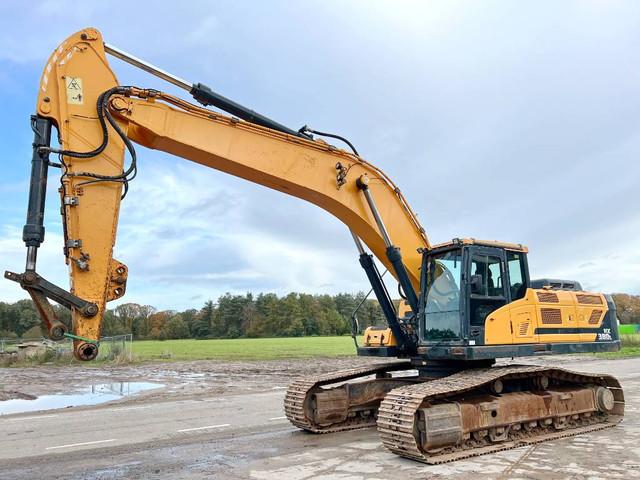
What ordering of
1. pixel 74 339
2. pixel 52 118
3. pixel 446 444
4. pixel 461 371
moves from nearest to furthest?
pixel 74 339, pixel 52 118, pixel 446 444, pixel 461 371

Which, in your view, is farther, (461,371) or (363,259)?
(363,259)

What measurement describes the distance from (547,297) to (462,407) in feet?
8.26

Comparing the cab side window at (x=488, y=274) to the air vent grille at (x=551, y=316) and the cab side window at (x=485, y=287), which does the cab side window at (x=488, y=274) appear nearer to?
the cab side window at (x=485, y=287)

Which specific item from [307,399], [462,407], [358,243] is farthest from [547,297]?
[307,399]

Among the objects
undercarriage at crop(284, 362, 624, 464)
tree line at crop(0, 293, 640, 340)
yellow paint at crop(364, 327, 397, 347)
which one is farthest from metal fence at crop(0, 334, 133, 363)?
tree line at crop(0, 293, 640, 340)

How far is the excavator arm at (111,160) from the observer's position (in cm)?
629

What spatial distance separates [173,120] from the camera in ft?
24.8

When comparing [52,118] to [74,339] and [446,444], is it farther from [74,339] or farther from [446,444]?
[446,444]

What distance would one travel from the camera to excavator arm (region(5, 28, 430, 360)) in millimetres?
6289

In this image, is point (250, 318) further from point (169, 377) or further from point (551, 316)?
point (551, 316)

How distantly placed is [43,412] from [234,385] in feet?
20.4

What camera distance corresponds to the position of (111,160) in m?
6.94

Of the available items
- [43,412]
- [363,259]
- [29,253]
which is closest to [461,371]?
[363,259]

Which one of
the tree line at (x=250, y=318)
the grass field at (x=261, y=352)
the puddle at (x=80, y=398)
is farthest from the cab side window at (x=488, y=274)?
the tree line at (x=250, y=318)
